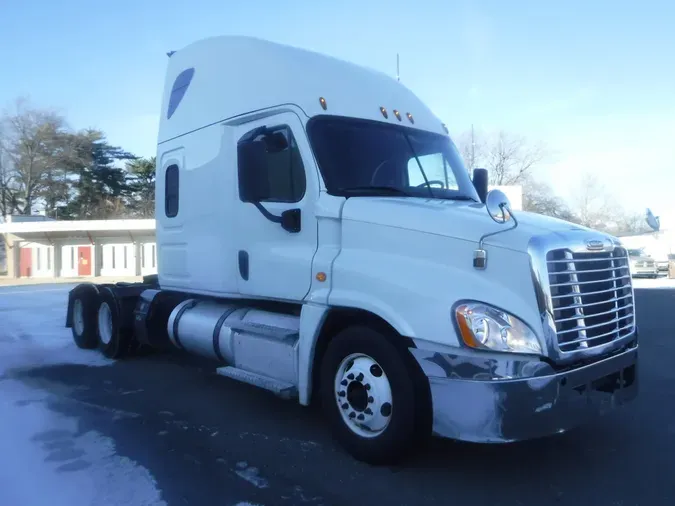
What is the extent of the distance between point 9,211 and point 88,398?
54658 millimetres

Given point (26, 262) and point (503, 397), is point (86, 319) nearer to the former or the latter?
point (503, 397)

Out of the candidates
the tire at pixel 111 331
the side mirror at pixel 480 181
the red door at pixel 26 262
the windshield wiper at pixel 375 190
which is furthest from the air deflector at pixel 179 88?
the red door at pixel 26 262

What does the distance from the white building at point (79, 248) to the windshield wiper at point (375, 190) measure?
98.0 feet

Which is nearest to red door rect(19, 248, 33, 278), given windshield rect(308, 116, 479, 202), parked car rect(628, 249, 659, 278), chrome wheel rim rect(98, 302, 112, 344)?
chrome wheel rim rect(98, 302, 112, 344)

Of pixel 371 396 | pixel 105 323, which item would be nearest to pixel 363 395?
pixel 371 396

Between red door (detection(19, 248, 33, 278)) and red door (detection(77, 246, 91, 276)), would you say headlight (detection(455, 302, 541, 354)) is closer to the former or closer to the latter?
red door (detection(77, 246, 91, 276))

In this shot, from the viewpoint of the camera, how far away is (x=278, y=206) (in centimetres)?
491

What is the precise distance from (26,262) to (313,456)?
39189mm

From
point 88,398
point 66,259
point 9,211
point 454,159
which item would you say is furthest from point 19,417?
point 9,211

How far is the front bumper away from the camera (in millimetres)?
3443

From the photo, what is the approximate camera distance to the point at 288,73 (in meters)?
5.14

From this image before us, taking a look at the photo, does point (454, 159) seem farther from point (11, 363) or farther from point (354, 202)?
point (11, 363)

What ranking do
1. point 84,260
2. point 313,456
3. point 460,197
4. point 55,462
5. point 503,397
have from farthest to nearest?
point 84,260 → point 460,197 → point 313,456 → point 55,462 → point 503,397

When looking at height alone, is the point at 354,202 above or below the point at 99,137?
below
